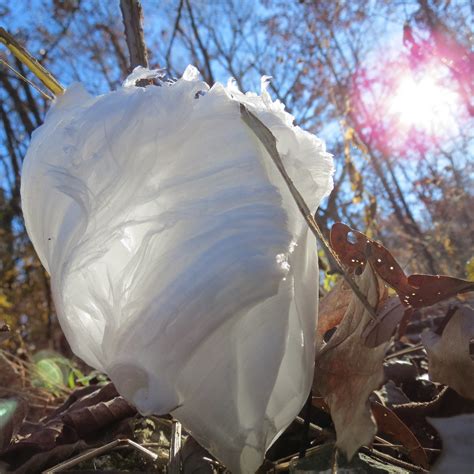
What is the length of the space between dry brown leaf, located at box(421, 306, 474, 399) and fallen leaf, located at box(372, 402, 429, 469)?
2.2 inches

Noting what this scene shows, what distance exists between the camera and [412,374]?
75cm

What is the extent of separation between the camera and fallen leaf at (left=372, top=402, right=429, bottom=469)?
0.44m

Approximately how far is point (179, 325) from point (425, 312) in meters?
2.51

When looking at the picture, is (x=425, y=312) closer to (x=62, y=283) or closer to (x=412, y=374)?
(x=412, y=374)

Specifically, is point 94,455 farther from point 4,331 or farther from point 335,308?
point 335,308

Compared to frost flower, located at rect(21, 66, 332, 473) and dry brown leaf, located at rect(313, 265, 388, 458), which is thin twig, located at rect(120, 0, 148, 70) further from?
dry brown leaf, located at rect(313, 265, 388, 458)

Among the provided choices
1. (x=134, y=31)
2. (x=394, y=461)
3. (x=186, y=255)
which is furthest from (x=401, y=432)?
(x=134, y=31)

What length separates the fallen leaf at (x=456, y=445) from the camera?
323 millimetres

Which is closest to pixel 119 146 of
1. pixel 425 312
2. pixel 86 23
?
pixel 425 312

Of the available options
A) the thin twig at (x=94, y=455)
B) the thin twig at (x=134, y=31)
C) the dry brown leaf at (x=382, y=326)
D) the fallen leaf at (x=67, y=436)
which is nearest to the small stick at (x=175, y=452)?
the thin twig at (x=94, y=455)

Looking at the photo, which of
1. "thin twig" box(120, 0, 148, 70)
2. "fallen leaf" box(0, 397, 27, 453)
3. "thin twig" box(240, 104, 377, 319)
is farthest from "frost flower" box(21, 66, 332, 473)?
"thin twig" box(120, 0, 148, 70)

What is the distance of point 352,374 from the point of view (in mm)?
422

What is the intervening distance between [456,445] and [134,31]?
0.80 m

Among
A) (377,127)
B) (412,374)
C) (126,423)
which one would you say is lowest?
(412,374)
